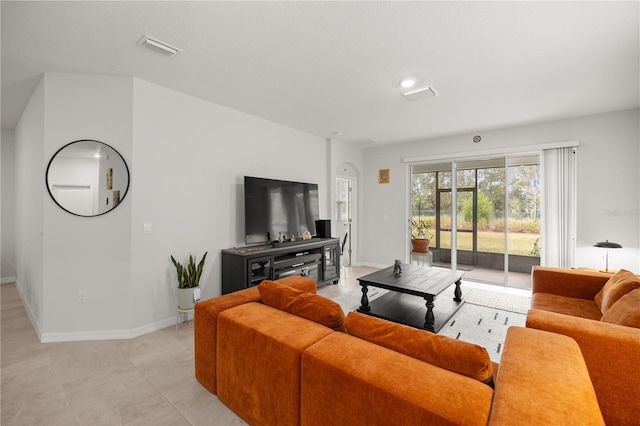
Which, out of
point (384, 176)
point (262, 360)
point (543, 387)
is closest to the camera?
point (543, 387)

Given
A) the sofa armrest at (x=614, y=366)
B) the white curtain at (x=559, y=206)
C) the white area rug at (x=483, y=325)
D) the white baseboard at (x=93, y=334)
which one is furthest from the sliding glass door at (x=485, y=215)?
the white baseboard at (x=93, y=334)

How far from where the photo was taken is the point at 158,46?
93.7 inches

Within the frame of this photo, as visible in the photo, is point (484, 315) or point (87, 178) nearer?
point (87, 178)

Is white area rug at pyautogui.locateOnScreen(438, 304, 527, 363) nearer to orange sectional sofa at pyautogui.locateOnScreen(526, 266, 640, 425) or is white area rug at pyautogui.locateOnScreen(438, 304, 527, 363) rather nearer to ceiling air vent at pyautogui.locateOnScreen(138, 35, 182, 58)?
orange sectional sofa at pyautogui.locateOnScreen(526, 266, 640, 425)

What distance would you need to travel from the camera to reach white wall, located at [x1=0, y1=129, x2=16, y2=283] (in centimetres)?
489

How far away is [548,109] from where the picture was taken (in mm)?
3881

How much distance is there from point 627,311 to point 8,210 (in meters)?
7.89

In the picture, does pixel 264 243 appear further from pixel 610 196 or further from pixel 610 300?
pixel 610 196

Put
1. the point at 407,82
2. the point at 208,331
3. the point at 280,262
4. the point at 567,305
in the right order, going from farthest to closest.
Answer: the point at 280,262 < the point at 407,82 < the point at 567,305 < the point at 208,331

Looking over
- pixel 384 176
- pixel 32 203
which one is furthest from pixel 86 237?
pixel 384 176

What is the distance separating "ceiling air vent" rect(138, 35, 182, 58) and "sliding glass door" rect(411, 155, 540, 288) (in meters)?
4.70

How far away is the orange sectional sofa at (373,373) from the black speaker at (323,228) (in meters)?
3.14

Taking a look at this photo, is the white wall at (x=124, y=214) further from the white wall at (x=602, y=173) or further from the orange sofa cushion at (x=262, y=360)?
the white wall at (x=602, y=173)

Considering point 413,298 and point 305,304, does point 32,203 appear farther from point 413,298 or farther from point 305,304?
point 413,298
